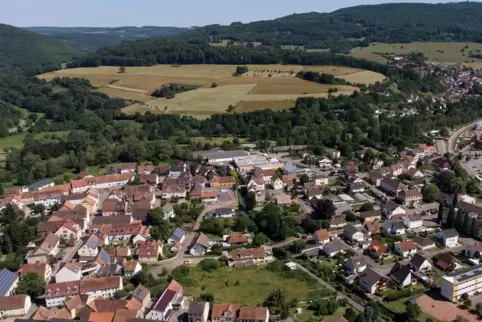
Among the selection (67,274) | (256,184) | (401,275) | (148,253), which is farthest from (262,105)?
(67,274)

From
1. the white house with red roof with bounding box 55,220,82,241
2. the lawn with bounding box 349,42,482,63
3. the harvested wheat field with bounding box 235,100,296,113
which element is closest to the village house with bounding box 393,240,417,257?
the white house with red roof with bounding box 55,220,82,241

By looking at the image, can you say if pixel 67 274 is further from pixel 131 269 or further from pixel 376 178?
pixel 376 178

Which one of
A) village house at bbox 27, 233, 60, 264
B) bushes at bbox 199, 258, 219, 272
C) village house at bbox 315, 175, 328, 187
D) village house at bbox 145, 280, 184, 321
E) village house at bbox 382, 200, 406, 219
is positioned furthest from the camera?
village house at bbox 315, 175, 328, 187

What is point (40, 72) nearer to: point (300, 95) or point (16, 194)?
point (300, 95)

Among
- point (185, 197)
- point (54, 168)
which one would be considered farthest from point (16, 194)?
point (185, 197)

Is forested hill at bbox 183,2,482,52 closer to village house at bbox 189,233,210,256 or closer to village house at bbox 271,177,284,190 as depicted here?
village house at bbox 271,177,284,190

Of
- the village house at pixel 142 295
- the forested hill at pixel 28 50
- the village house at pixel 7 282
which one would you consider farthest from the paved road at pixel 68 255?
the forested hill at pixel 28 50
